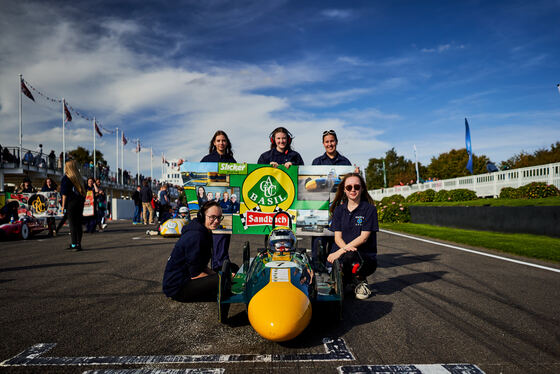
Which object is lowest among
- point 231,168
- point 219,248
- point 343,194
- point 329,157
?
point 219,248

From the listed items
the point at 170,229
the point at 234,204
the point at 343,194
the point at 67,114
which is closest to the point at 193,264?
the point at 234,204

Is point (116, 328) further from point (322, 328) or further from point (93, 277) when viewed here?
point (93, 277)

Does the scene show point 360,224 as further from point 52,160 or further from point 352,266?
point 52,160

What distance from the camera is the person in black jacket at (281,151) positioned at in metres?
6.18

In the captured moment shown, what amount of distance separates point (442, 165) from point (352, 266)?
249ft

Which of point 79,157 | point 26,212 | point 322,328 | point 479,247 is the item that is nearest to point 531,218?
point 479,247

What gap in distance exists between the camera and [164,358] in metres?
2.91

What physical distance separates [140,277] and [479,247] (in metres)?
8.27

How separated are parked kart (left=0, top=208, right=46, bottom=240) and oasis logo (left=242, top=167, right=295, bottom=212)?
10.0 metres

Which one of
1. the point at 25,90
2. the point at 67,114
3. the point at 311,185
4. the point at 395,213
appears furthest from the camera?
the point at 67,114

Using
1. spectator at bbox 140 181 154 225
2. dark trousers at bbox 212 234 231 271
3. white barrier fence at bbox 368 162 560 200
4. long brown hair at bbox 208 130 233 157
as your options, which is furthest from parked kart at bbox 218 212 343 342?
white barrier fence at bbox 368 162 560 200

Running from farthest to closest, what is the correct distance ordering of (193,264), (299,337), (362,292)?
(362,292), (193,264), (299,337)

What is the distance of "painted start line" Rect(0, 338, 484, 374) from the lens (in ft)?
8.73

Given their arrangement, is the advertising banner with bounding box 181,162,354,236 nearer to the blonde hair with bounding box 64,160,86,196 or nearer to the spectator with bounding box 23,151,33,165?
the blonde hair with bounding box 64,160,86,196
